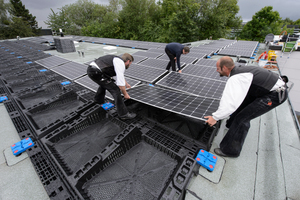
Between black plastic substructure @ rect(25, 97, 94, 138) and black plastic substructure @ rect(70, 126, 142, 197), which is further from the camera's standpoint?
black plastic substructure @ rect(25, 97, 94, 138)

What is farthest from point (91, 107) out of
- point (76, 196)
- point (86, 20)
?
point (86, 20)

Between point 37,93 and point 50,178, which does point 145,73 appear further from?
point 50,178

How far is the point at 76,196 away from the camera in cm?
199

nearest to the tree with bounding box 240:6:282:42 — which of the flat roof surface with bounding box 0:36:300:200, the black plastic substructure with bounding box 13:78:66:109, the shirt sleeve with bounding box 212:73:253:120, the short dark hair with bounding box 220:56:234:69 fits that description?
the flat roof surface with bounding box 0:36:300:200

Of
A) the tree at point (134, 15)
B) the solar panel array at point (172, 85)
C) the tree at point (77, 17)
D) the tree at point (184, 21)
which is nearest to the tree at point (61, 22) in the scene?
the tree at point (77, 17)

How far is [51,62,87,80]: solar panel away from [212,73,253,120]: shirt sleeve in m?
6.20

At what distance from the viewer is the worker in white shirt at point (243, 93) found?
2.32 m

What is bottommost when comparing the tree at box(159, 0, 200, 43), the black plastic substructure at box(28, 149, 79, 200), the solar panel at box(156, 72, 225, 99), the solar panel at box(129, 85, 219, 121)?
the black plastic substructure at box(28, 149, 79, 200)

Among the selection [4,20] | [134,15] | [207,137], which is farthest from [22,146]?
[4,20]

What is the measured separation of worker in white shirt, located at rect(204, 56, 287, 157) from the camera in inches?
91.2

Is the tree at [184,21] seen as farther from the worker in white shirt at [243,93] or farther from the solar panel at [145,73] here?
the worker in white shirt at [243,93]

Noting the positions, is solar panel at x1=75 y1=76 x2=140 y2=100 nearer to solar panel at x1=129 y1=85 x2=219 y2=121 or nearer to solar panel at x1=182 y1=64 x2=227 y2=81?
solar panel at x1=129 y1=85 x2=219 y2=121

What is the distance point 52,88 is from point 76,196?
16.4ft

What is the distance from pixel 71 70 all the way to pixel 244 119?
7.61 meters
